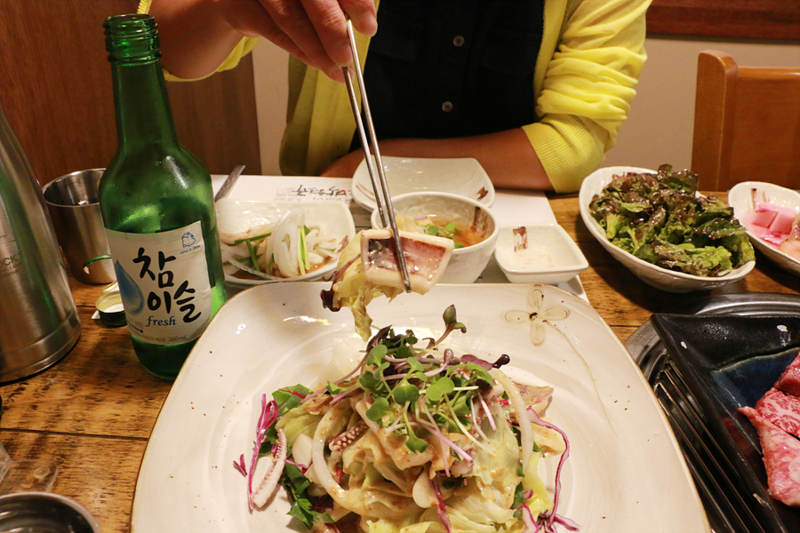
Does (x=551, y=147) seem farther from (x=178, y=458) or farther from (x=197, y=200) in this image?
(x=178, y=458)

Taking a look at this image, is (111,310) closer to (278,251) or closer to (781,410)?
(278,251)

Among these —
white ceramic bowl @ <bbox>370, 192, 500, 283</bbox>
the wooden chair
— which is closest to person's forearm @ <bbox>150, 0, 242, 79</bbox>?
white ceramic bowl @ <bbox>370, 192, 500, 283</bbox>

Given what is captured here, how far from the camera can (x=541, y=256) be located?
157cm

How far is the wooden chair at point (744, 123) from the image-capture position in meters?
2.33

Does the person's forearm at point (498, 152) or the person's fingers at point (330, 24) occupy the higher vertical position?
the person's fingers at point (330, 24)

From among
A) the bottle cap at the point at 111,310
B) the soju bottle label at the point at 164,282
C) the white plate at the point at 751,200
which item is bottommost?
the white plate at the point at 751,200

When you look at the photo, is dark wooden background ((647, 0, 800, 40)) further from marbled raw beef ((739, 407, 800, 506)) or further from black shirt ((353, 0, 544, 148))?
marbled raw beef ((739, 407, 800, 506))

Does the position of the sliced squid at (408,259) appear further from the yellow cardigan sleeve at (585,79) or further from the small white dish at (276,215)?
the yellow cardigan sleeve at (585,79)

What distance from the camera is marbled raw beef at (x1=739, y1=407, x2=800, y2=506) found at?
859mm

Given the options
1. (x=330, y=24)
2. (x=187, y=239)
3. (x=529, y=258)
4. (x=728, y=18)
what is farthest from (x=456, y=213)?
(x=728, y=18)

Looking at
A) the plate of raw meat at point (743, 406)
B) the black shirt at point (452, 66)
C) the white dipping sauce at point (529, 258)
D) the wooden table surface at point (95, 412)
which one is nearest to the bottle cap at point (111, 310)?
the wooden table surface at point (95, 412)

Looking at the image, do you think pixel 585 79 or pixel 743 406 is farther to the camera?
pixel 585 79

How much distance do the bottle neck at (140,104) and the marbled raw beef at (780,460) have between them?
128 cm

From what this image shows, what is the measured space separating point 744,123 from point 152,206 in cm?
263
